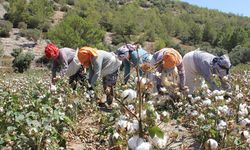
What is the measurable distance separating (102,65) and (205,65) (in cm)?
143

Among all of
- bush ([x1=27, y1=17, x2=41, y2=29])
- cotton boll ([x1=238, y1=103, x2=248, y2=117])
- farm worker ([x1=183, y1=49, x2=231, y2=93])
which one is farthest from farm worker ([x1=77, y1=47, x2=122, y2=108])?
bush ([x1=27, y1=17, x2=41, y2=29])

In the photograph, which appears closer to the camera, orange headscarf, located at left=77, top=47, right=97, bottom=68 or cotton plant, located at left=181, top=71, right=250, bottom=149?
cotton plant, located at left=181, top=71, right=250, bottom=149

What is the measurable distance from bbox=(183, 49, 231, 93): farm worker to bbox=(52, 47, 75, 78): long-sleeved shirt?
4.77ft

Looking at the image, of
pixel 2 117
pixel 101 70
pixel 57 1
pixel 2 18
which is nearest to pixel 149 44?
pixel 2 18

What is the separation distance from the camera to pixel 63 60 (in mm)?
6324

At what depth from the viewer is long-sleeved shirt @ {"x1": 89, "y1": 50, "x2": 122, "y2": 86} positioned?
6354mm

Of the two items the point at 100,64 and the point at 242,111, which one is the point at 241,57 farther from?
the point at 242,111

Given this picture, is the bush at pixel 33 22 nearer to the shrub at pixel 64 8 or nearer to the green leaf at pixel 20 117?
the shrub at pixel 64 8

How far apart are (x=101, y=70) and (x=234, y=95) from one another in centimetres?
275

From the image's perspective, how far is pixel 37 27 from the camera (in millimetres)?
48938

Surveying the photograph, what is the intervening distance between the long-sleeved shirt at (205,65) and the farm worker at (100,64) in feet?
3.52

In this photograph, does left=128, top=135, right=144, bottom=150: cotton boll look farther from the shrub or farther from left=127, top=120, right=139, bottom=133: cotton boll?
the shrub

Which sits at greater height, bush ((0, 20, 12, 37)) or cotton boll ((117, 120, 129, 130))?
cotton boll ((117, 120, 129, 130))

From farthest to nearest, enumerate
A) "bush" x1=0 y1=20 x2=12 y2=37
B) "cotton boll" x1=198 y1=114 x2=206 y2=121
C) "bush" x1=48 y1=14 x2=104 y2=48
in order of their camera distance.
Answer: "bush" x1=0 y1=20 x2=12 y2=37
"bush" x1=48 y1=14 x2=104 y2=48
"cotton boll" x1=198 y1=114 x2=206 y2=121
